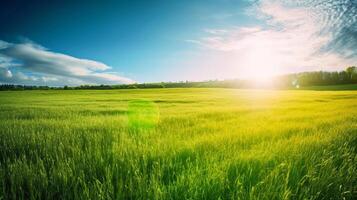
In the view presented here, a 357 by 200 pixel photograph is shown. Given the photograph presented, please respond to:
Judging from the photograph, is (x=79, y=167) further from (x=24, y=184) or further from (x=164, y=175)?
(x=164, y=175)

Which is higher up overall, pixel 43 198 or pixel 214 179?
pixel 214 179

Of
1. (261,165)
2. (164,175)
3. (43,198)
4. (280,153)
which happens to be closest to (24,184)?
(43,198)

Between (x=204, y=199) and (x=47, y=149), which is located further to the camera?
(x=47, y=149)

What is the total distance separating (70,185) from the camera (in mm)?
2316

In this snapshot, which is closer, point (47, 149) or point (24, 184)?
point (24, 184)

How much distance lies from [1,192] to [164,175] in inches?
67.4

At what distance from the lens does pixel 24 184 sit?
7.98ft

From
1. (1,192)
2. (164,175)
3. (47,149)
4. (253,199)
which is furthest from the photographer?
(47,149)

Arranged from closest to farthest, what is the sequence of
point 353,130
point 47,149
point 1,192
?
1. point 1,192
2. point 47,149
3. point 353,130

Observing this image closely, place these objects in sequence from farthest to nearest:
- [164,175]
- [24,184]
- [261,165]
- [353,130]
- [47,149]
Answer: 1. [353,130]
2. [47,149]
3. [261,165]
4. [164,175]
5. [24,184]

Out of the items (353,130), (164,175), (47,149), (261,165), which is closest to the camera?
(164,175)

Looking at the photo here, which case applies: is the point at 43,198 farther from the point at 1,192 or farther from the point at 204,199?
the point at 204,199

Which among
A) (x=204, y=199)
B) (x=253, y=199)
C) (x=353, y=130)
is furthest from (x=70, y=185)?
(x=353, y=130)

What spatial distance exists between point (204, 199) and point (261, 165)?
1.16 metres
